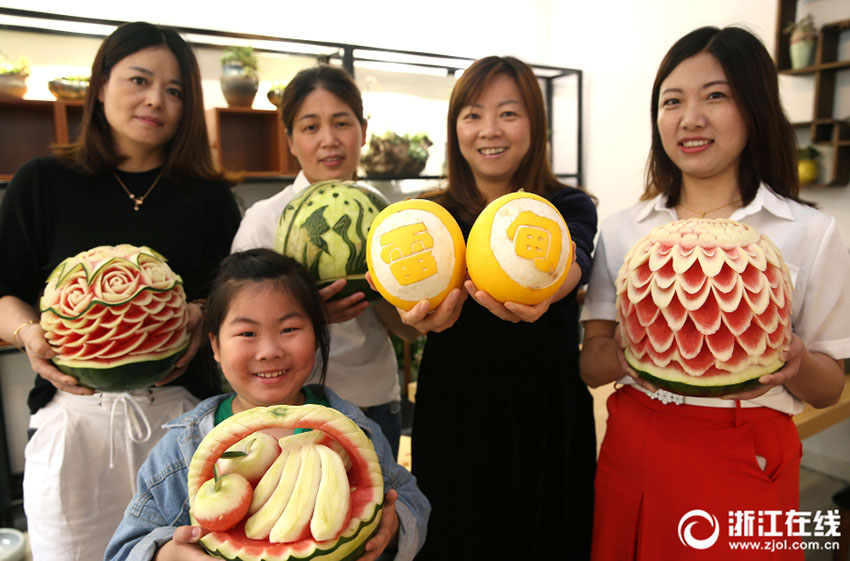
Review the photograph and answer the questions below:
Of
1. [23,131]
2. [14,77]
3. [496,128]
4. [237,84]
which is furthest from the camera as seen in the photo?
[237,84]

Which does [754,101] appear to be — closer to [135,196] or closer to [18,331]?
[135,196]

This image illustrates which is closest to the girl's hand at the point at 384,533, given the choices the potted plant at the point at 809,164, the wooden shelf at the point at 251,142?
the wooden shelf at the point at 251,142

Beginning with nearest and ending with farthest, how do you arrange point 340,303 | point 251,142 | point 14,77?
point 340,303 → point 14,77 → point 251,142

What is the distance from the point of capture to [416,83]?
575cm

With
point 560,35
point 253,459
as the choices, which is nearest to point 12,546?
point 253,459

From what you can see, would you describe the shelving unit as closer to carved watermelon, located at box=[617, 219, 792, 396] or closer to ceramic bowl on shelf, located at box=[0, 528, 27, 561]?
carved watermelon, located at box=[617, 219, 792, 396]

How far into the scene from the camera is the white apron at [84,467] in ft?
5.21

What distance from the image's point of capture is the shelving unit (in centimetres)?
393

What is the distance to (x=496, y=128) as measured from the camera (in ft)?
5.75

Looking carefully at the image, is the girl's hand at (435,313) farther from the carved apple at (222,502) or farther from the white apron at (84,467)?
the white apron at (84,467)

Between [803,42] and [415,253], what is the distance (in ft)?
14.1

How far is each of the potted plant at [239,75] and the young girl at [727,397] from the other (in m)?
3.34

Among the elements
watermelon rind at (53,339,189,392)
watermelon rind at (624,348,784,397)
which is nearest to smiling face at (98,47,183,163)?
watermelon rind at (53,339,189,392)

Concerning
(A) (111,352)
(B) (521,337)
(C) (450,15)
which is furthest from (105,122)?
(C) (450,15)
